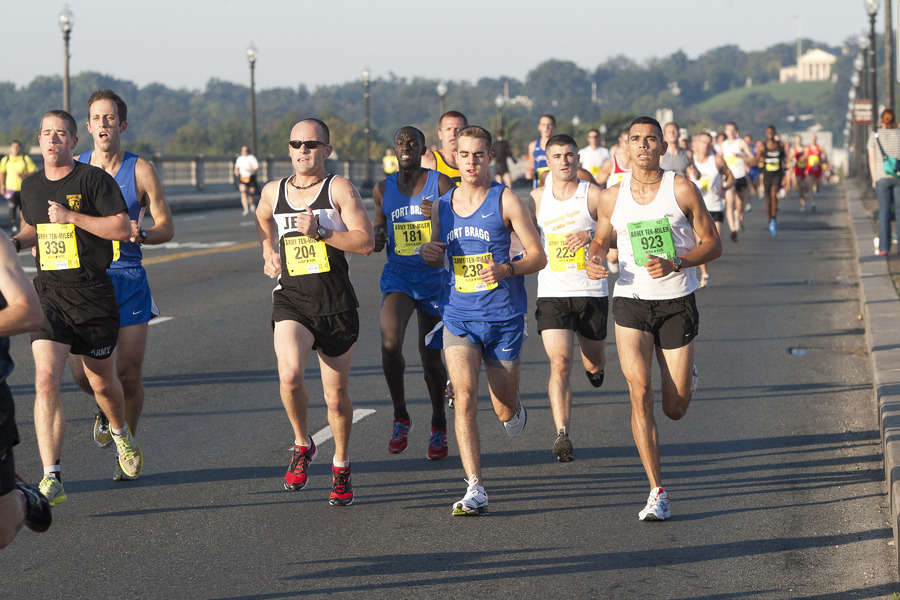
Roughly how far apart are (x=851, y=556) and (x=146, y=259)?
56.1 feet

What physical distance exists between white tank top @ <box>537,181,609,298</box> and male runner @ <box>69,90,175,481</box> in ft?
7.53

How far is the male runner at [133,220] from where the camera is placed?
7.48 m

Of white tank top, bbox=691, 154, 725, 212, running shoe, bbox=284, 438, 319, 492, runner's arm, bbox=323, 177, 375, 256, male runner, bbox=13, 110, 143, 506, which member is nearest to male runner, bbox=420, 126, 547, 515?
runner's arm, bbox=323, 177, 375, 256

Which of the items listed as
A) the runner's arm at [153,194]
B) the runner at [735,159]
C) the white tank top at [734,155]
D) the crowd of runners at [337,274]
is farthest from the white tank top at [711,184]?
the runner's arm at [153,194]

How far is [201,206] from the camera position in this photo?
41.4 m

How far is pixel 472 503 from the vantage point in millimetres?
6707

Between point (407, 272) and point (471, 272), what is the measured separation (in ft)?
4.35

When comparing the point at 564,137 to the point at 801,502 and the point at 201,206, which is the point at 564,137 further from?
the point at 201,206

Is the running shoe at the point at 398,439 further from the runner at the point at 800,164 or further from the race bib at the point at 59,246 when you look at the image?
the runner at the point at 800,164

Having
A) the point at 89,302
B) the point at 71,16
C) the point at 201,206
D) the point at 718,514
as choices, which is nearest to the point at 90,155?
the point at 89,302

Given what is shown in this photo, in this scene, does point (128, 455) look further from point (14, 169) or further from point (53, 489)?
point (14, 169)

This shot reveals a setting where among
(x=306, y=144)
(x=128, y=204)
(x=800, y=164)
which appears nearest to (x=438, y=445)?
(x=306, y=144)

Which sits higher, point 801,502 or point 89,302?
point 89,302

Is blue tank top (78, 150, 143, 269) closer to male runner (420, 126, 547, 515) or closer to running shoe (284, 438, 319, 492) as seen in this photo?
running shoe (284, 438, 319, 492)
